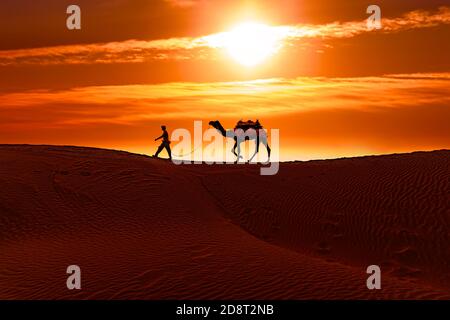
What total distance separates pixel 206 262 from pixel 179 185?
10.7 metres

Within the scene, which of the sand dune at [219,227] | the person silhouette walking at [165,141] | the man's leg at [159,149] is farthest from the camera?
the man's leg at [159,149]

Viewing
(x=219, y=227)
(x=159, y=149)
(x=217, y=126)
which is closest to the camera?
(x=219, y=227)

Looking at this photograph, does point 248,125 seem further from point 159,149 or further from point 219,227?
point 219,227

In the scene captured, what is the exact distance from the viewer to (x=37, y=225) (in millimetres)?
20297

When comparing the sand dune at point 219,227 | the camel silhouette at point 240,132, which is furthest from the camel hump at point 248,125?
the sand dune at point 219,227

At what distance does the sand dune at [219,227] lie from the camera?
13656 millimetres

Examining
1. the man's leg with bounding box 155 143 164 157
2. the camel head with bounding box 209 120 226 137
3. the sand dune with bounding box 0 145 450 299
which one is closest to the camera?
the sand dune with bounding box 0 145 450 299

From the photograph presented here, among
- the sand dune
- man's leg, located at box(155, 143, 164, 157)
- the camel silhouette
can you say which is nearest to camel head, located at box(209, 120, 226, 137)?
the camel silhouette

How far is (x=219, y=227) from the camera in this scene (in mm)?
20078

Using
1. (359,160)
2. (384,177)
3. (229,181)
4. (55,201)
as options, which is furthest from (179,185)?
(359,160)

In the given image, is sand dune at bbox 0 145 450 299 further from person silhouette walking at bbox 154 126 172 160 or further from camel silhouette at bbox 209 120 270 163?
camel silhouette at bbox 209 120 270 163

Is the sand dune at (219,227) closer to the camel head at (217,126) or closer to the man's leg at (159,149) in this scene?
the man's leg at (159,149)

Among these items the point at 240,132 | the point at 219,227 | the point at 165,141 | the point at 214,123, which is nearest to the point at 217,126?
the point at 214,123

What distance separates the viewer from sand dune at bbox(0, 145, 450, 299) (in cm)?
1366
